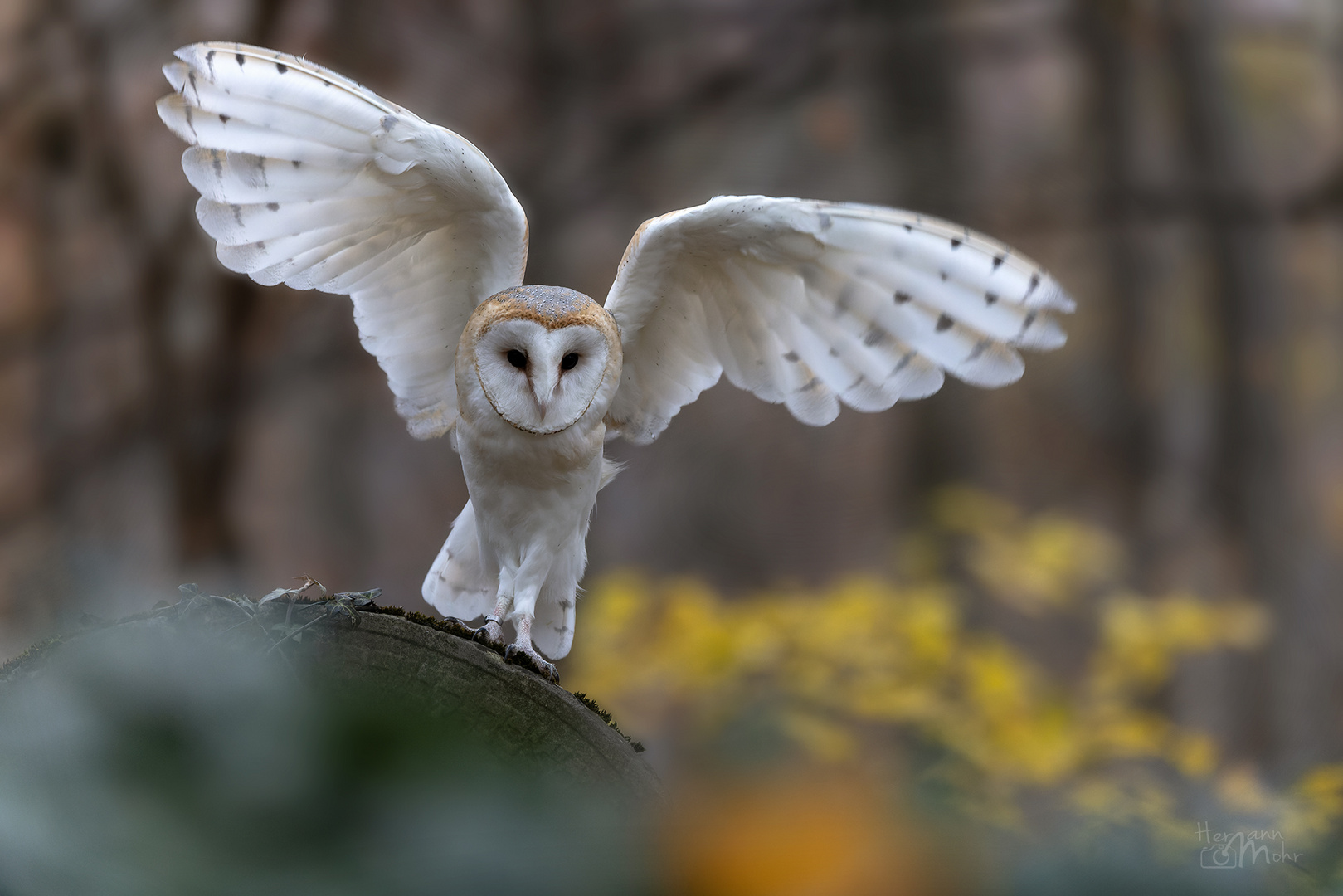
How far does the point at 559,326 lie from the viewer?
1.75 meters

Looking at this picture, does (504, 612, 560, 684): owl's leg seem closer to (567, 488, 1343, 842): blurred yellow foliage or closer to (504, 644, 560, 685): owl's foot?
(504, 644, 560, 685): owl's foot

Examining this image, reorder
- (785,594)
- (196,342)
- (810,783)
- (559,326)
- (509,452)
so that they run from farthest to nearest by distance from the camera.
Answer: (196,342) < (785,594) < (509,452) < (559,326) < (810,783)

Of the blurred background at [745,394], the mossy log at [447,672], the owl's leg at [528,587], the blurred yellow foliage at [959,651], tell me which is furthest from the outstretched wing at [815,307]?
the blurred background at [745,394]

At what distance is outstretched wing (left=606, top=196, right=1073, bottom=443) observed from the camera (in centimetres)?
164

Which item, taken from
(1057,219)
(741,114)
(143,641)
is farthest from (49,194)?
(143,641)

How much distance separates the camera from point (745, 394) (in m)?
4.30

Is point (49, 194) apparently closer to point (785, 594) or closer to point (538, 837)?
point (785, 594)

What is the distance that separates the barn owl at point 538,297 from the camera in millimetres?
1618

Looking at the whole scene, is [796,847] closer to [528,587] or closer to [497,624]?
[497,624]

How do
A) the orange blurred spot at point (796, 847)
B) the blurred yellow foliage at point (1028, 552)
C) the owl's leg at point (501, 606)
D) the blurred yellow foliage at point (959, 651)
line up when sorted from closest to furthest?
the orange blurred spot at point (796, 847)
the owl's leg at point (501, 606)
the blurred yellow foliage at point (959, 651)
the blurred yellow foliage at point (1028, 552)

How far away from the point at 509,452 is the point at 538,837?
1.53 m

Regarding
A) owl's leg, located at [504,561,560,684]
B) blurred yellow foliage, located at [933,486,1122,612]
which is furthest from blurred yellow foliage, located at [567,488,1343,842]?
owl's leg, located at [504,561,560,684]

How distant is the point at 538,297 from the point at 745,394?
8.46 feet

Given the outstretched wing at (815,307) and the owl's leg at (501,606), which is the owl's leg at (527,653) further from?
the outstretched wing at (815,307)
